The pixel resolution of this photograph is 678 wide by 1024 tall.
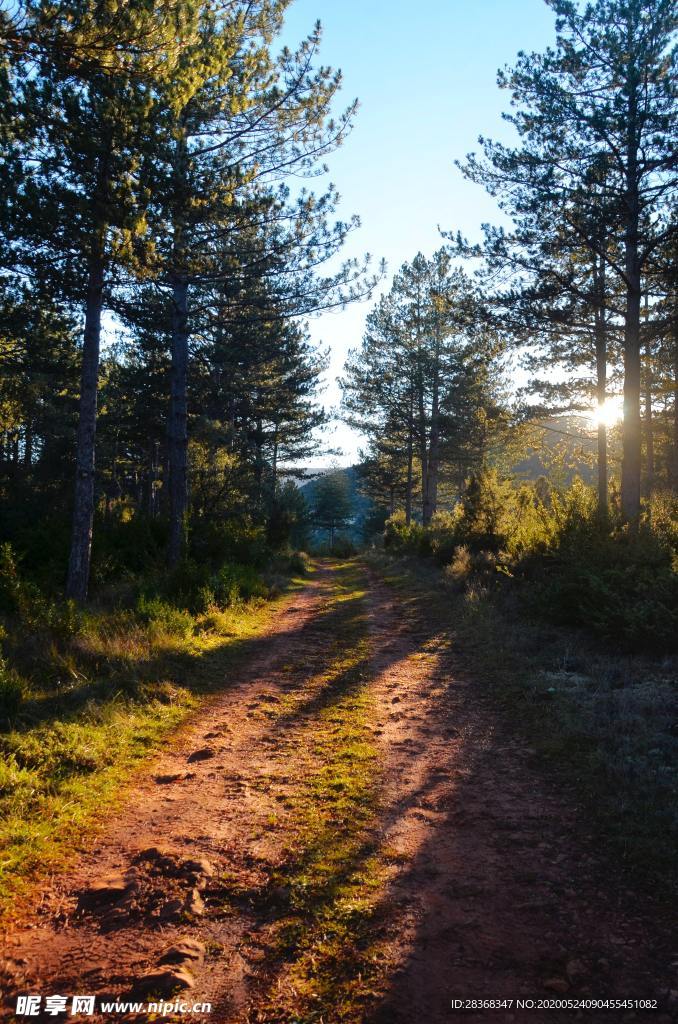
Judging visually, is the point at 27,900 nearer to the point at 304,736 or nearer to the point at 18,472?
the point at 304,736

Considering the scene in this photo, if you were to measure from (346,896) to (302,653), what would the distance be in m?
6.34

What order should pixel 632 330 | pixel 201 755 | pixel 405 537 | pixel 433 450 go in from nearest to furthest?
pixel 201 755, pixel 632 330, pixel 405 537, pixel 433 450

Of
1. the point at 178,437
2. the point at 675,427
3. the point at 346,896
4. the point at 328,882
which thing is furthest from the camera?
the point at 675,427

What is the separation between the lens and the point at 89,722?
5.68 meters

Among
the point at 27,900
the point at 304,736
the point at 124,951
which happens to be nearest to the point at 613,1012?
the point at 124,951

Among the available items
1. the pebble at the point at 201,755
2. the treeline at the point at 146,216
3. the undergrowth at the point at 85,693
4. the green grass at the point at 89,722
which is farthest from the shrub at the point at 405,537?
the pebble at the point at 201,755

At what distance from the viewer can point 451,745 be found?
577cm

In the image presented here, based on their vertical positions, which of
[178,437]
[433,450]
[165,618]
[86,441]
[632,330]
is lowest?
[165,618]

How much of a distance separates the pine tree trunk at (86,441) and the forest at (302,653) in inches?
2.7

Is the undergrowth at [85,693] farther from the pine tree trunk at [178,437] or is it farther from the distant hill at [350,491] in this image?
the distant hill at [350,491]

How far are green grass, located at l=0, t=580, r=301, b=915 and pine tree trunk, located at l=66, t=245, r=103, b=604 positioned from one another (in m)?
1.06

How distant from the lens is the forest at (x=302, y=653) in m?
2.97

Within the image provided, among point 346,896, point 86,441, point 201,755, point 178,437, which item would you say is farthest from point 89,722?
point 178,437

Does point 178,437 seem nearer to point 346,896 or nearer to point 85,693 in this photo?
point 85,693
